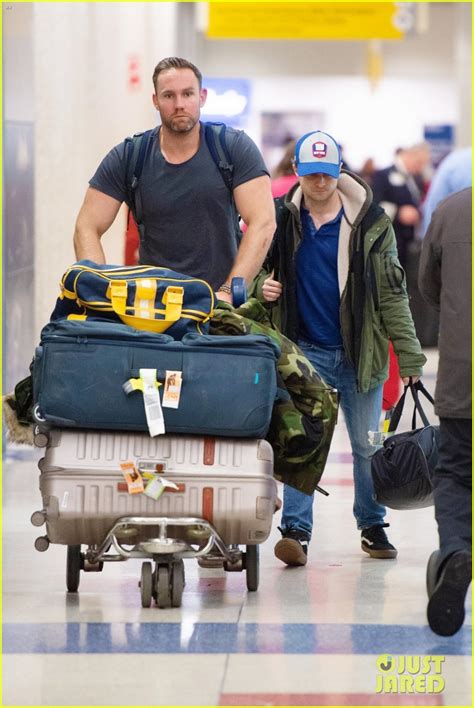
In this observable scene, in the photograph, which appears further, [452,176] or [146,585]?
[452,176]

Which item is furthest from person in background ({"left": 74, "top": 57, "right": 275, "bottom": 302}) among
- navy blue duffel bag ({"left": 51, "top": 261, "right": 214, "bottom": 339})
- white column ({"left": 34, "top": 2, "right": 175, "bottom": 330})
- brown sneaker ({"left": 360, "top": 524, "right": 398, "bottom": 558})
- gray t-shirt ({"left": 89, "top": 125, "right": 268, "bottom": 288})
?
white column ({"left": 34, "top": 2, "right": 175, "bottom": 330})

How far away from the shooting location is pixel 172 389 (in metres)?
4.69

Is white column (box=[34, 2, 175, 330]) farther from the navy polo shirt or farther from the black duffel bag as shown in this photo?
the black duffel bag

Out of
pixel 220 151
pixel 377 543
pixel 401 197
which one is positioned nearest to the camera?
pixel 220 151

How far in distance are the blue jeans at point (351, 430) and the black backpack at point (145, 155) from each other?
2.55 feet

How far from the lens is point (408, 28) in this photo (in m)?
20.5

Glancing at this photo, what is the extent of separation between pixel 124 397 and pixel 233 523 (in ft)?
1.75

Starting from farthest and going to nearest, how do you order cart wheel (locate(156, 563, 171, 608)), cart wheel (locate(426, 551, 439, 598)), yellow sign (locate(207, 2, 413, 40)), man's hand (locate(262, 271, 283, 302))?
1. yellow sign (locate(207, 2, 413, 40))
2. man's hand (locate(262, 271, 283, 302))
3. cart wheel (locate(156, 563, 171, 608))
4. cart wheel (locate(426, 551, 439, 598))

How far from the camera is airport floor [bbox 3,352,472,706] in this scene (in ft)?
12.8

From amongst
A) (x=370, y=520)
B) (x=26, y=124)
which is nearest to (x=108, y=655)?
(x=370, y=520)

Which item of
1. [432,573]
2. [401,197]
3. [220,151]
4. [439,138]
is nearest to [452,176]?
[401,197]

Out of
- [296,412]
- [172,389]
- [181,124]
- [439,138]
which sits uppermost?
[439,138]

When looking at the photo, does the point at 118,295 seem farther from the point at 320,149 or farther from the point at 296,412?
the point at 320,149

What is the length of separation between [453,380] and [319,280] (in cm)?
126
